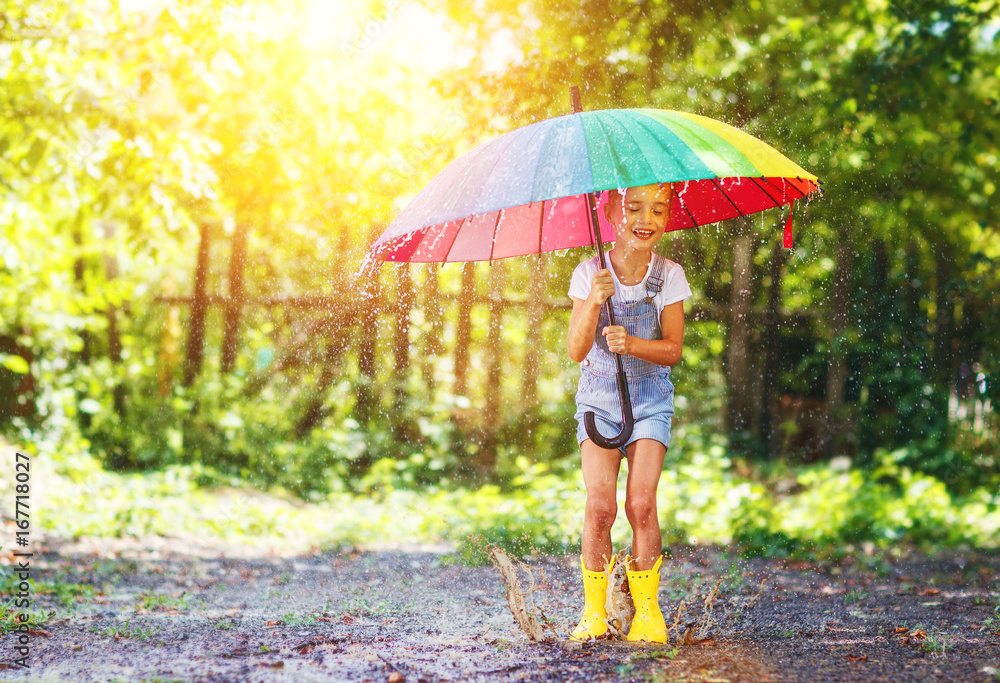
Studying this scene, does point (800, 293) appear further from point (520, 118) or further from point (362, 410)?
point (362, 410)

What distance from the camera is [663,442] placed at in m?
2.88

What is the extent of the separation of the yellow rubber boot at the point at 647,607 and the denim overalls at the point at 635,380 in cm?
45

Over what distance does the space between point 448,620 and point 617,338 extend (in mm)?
1584

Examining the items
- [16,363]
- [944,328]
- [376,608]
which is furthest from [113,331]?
[944,328]

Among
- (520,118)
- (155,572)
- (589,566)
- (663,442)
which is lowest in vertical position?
(155,572)

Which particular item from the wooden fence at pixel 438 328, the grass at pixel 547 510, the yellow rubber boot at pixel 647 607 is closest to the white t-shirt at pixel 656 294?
the yellow rubber boot at pixel 647 607

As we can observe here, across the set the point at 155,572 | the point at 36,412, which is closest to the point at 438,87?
the point at 155,572

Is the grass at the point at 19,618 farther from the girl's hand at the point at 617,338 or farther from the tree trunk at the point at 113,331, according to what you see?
the tree trunk at the point at 113,331

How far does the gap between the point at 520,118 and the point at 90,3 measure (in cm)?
320

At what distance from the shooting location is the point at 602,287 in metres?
2.78

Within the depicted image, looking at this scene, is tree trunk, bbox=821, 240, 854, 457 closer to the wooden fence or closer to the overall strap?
the wooden fence

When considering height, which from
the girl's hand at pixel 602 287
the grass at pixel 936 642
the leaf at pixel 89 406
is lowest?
the grass at pixel 936 642

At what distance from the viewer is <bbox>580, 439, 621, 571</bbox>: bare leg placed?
285cm

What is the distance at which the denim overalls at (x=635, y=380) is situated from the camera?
9.57 ft
